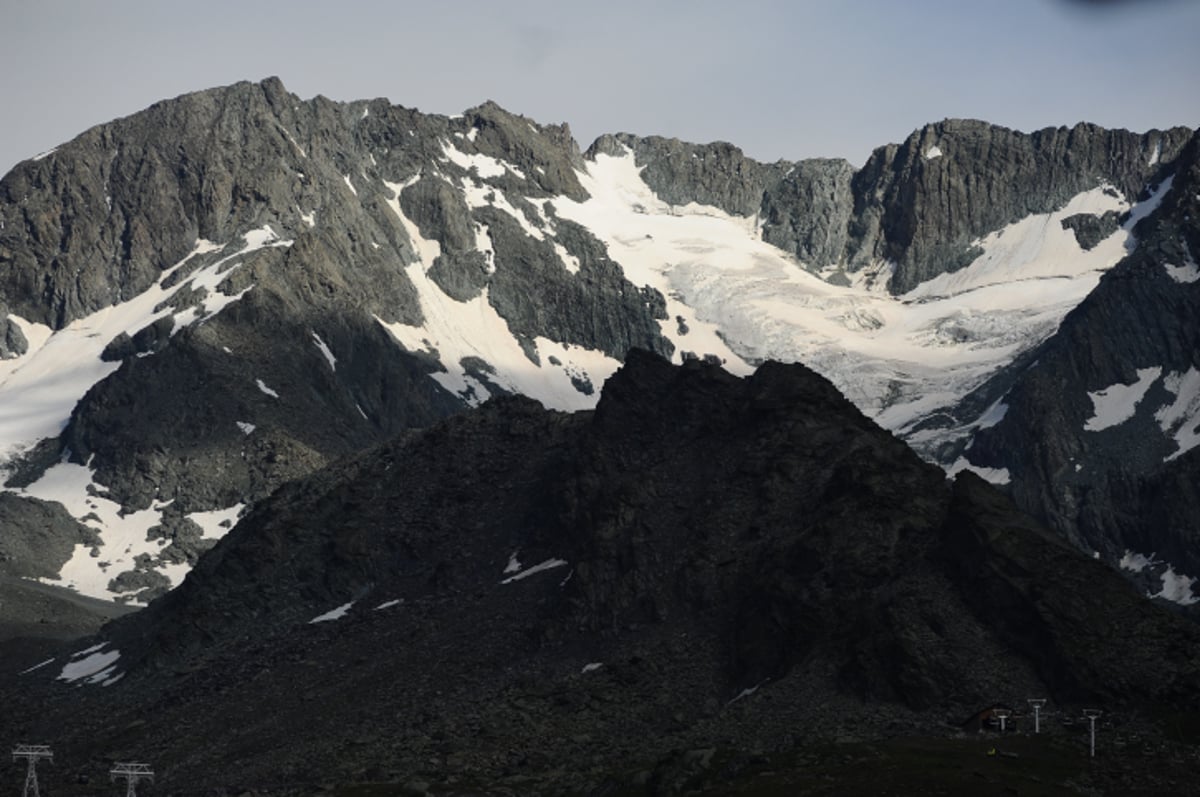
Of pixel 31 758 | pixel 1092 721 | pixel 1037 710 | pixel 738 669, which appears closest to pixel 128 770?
pixel 31 758

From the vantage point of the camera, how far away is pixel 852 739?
15012 cm

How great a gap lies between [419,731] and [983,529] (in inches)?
2055

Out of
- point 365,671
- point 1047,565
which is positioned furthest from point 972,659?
point 365,671

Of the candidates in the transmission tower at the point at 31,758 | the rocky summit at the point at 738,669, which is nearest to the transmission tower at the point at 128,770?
the rocky summit at the point at 738,669

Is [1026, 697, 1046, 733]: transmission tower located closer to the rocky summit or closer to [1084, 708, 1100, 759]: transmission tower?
the rocky summit

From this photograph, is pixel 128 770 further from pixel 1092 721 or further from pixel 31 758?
pixel 1092 721

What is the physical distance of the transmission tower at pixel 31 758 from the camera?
165m

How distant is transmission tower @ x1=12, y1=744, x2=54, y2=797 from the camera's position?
543 feet

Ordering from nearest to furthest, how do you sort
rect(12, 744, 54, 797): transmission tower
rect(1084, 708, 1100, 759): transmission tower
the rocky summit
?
rect(1084, 708, 1100, 759): transmission tower < the rocky summit < rect(12, 744, 54, 797): transmission tower

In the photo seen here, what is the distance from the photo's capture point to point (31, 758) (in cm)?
16588

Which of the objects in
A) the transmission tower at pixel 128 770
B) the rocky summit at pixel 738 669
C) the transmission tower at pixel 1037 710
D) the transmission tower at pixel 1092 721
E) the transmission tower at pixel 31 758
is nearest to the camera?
the transmission tower at pixel 1092 721

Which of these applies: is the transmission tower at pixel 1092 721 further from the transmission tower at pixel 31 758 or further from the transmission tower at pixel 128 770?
the transmission tower at pixel 31 758

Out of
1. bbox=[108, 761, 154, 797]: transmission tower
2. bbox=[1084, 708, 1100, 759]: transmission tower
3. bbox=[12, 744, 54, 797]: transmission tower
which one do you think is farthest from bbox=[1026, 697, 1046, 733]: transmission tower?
bbox=[12, 744, 54, 797]: transmission tower

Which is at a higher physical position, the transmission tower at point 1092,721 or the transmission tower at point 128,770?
the transmission tower at point 1092,721
